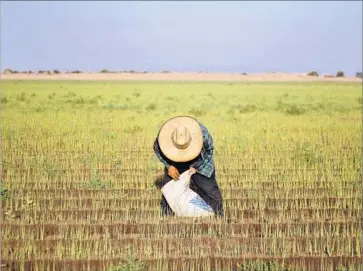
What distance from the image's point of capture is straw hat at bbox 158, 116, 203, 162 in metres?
5.56

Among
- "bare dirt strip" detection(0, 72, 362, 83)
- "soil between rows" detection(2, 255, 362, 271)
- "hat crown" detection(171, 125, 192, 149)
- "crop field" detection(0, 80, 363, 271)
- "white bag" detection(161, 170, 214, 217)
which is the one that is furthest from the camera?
"bare dirt strip" detection(0, 72, 362, 83)

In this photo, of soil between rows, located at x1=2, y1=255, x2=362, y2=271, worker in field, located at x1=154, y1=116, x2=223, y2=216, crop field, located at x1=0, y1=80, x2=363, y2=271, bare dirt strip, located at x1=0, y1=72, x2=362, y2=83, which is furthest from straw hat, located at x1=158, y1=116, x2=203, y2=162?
bare dirt strip, located at x1=0, y1=72, x2=362, y2=83

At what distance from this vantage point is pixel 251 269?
14.4 ft

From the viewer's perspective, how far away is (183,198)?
568 cm

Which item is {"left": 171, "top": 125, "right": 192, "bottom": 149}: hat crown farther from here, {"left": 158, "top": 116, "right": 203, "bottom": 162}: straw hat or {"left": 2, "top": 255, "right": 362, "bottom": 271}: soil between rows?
{"left": 2, "top": 255, "right": 362, "bottom": 271}: soil between rows

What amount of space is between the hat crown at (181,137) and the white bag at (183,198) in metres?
0.33

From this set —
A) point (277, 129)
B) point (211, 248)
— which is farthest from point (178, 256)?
point (277, 129)

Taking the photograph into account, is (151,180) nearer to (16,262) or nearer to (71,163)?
(71,163)

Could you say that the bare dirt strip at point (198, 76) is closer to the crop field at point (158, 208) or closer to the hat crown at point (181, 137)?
the crop field at point (158, 208)

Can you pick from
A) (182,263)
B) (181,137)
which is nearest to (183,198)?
(181,137)

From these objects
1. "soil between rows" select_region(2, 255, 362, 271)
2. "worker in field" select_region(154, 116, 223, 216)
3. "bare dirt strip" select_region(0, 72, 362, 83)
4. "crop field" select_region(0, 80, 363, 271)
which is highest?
"bare dirt strip" select_region(0, 72, 362, 83)

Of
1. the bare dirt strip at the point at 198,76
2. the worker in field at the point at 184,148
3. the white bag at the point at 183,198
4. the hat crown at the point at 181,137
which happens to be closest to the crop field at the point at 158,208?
the white bag at the point at 183,198

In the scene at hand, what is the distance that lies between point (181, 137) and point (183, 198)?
0.68 meters

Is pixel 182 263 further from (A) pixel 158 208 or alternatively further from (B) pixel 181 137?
(A) pixel 158 208
